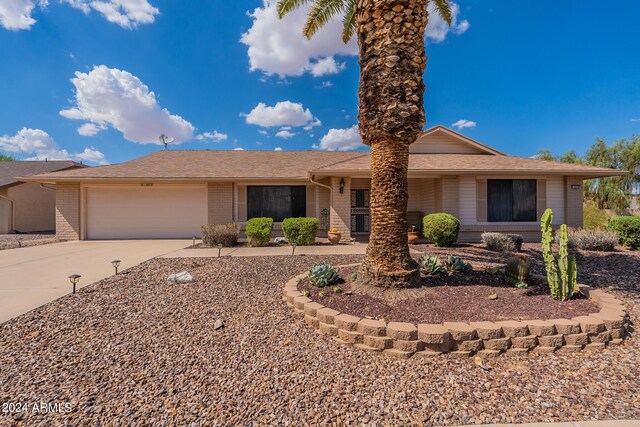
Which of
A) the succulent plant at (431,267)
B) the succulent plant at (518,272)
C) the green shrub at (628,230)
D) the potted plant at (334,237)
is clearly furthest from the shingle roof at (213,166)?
the green shrub at (628,230)

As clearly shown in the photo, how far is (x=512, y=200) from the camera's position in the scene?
38.3 ft

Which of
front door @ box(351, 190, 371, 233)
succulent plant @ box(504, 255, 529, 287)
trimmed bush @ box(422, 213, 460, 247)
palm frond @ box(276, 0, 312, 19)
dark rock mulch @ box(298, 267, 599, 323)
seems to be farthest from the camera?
front door @ box(351, 190, 371, 233)

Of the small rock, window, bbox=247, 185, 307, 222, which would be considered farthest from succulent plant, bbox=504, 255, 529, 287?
window, bbox=247, 185, 307, 222

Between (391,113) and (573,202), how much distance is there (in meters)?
11.9

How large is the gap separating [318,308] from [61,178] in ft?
43.6

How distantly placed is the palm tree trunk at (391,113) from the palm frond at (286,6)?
161 inches

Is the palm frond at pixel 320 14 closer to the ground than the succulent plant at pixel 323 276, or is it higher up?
higher up

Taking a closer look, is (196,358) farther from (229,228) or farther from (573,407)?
(229,228)

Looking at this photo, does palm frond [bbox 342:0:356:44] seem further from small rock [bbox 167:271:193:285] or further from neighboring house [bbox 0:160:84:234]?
neighboring house [bbox 0:160:84:234]

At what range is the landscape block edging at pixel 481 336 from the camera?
2.96 metres

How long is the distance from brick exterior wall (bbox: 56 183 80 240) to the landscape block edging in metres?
14.0

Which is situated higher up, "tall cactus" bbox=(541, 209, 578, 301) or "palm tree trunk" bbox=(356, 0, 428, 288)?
"palm tree trunk" bbox=(356, 0, 428, 288)

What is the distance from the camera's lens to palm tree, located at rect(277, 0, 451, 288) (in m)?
4.24

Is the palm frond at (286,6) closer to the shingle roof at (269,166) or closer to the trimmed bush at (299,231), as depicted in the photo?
the shingle roof at (269,166)
